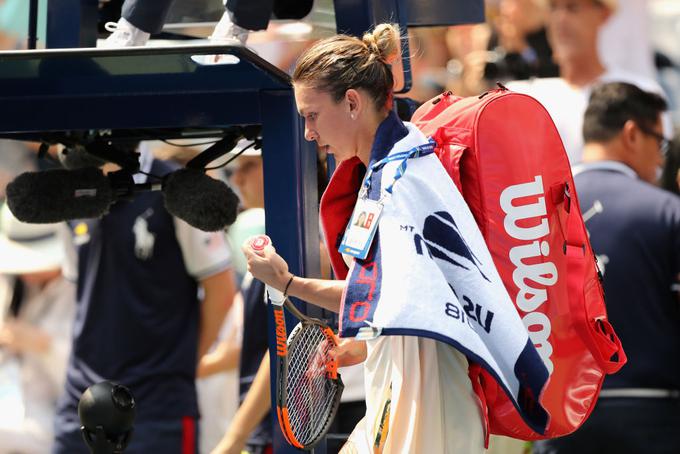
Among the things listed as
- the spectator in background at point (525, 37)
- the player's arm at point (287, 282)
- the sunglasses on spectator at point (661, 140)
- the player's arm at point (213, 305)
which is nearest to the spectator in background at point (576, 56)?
the spectator in background at point (525, 37)

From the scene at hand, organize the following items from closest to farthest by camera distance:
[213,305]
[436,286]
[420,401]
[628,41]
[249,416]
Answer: [436,286] → [420,401] → [249,416] → [213,305] → [628,41]

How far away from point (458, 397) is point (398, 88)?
3.52 feet

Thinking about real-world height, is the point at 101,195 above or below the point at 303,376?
above

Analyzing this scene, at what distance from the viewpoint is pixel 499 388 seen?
11.0ft

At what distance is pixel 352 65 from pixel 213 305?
2.63 meters

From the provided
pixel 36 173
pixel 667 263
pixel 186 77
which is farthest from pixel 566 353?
pixel 667 263

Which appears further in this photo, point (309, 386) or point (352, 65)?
point (309, 386)

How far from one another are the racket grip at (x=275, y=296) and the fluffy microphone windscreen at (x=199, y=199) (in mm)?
679

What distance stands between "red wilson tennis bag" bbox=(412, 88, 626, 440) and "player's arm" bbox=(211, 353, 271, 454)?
4.95 feet

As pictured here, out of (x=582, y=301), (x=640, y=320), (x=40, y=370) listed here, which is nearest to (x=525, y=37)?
(x=640, y=320)

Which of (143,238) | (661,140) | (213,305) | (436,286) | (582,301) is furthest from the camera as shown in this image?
(661,140)

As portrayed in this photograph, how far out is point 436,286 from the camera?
3.09 metres

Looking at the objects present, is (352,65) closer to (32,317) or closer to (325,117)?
(325,117)

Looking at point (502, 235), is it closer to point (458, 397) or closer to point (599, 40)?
point (458, 397)
